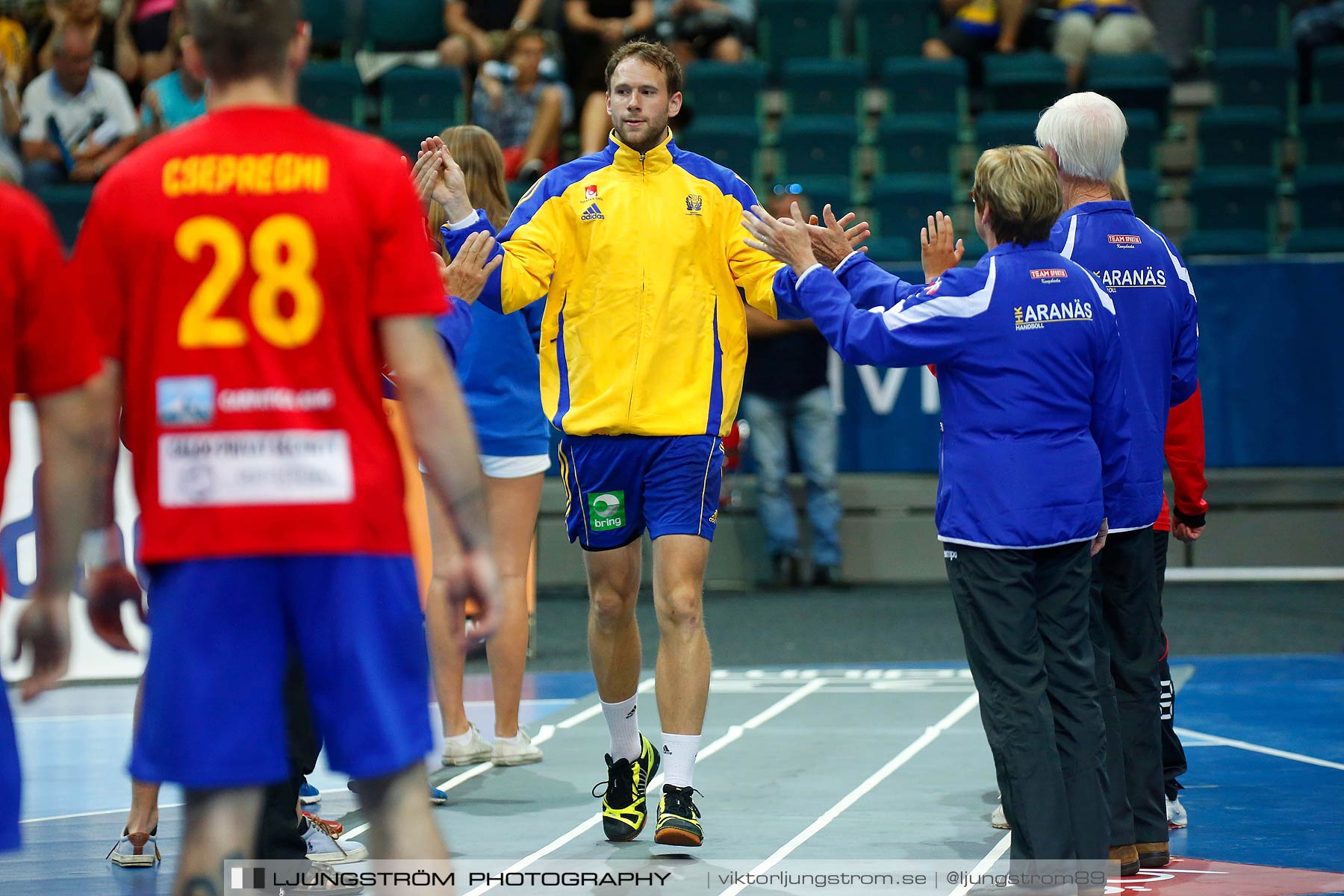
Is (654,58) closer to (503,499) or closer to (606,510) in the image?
(606,510)

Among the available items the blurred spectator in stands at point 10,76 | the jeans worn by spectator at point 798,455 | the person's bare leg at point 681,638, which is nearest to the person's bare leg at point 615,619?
the person's bare leg at point 681,638

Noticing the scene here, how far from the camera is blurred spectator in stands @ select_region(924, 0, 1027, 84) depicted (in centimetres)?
1353

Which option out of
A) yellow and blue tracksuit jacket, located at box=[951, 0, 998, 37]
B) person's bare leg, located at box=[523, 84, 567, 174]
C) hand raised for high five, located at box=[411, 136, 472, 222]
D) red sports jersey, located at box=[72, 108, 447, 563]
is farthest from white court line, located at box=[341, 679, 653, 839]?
yellow and blue tracksuit jacket, located at box=[951, 0, 998, 37]

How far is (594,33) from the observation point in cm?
1276

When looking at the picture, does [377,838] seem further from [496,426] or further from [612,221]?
[496,426]

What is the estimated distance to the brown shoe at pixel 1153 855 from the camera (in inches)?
175

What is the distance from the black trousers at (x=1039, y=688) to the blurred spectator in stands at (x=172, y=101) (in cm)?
713

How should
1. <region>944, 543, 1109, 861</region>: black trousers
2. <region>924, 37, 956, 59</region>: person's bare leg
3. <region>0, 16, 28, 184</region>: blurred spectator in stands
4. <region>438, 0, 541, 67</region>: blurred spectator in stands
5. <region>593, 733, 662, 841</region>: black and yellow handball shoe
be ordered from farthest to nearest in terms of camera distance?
<region>924, 37, 956, 59</region>: person's bare leg < <region>438, 0, 541, 67</region>: blurred spectator in stands < <region>0, 16, 28, 184</region>: blurred spectator in stands < <region>593, 733, 662, 841</region>: black and yellow handball shoe < <region>944, 543, 1109, 861</region>: black trousers

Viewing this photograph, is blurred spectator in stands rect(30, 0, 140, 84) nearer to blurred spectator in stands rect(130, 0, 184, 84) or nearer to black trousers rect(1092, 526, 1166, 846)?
blurred spectator in stands rect(130, 0, 184, 84)

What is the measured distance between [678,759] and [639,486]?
0.84 meters

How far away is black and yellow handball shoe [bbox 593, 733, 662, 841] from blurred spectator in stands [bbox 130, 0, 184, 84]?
9.34 metres

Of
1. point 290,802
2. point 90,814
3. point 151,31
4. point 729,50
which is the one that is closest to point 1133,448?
point 290,802

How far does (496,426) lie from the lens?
5980mm

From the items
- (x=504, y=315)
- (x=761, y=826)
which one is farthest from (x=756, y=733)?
(x=504, y=315)
